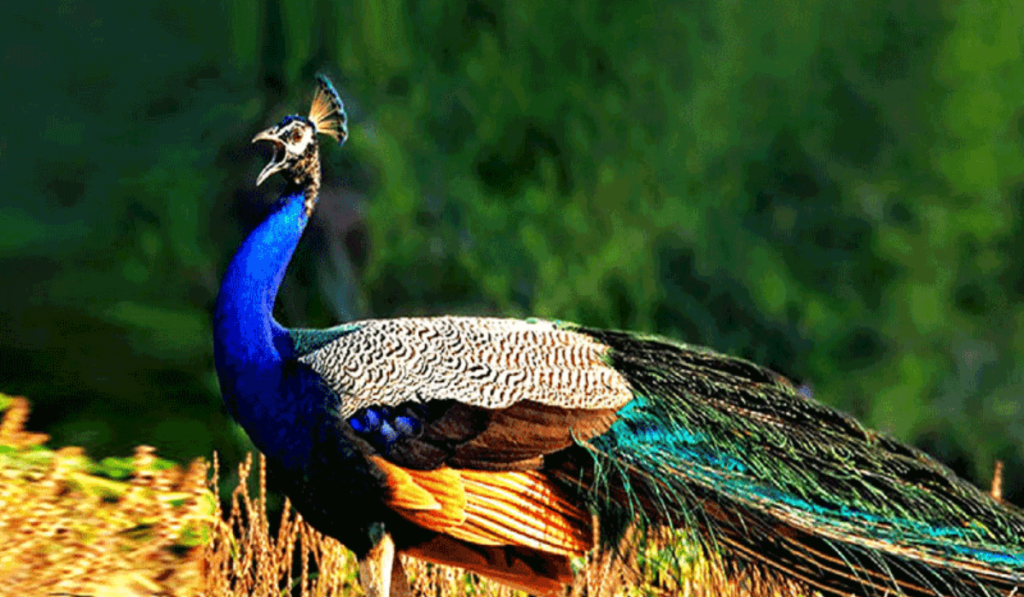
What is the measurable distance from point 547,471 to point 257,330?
2.12 ft

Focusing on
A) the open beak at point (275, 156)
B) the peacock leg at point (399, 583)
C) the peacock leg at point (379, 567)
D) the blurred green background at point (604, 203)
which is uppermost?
the blurred green background at point (604, 203)

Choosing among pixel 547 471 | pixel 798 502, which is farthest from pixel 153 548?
pixel 798 502

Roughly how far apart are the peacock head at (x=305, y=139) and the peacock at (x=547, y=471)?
7cm

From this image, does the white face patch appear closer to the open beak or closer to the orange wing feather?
the open beak

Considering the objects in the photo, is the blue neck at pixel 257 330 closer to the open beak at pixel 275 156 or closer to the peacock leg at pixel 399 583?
the open beak at pixel 275 156

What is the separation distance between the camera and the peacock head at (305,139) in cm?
295

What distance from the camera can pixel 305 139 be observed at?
2980 millimetres

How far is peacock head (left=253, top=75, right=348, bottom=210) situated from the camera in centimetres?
295

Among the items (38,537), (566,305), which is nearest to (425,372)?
(38,537)

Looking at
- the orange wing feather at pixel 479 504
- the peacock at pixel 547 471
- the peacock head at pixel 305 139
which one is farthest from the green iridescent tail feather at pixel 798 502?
the peacock head at pixel 305 139

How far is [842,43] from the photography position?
235 inches

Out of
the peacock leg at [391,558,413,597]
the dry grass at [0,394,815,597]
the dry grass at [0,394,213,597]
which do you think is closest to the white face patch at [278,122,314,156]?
the dry grass at [0,394,815,597]

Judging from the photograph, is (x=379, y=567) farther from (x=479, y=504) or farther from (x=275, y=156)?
(x=275, y=156)

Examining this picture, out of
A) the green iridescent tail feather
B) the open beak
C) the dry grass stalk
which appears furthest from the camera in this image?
the open beak
